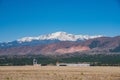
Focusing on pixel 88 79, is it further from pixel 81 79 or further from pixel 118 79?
pixel 118 79

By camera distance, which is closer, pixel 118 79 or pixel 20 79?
pixel 20 79

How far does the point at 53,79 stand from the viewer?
47781 millimetres

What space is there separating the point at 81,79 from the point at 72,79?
1.25 meters

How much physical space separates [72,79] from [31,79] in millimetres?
5381

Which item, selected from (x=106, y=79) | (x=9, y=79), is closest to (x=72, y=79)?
(x=106, y=79)

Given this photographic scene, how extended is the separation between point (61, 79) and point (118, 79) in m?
7.91

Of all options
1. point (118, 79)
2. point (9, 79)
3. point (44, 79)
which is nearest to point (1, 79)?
point (9, 79)

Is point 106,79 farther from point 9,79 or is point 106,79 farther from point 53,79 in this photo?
point 9,79

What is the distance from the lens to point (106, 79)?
159 ft

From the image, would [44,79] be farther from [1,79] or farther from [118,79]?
[118,79]

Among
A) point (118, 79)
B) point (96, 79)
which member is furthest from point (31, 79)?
point (118, 79)

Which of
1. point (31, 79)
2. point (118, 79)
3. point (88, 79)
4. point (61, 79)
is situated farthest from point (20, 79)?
point (118, 79)

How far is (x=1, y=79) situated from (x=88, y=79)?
11130 mm

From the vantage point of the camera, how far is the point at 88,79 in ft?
158
